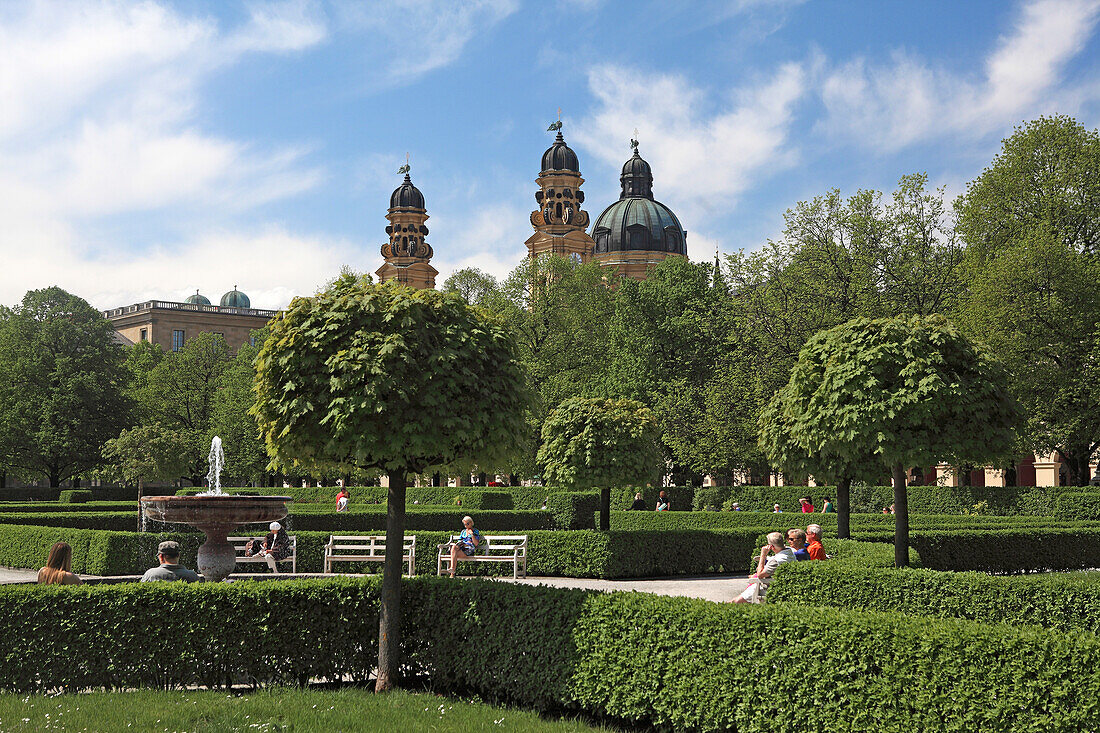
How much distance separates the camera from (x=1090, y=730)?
19.5 ft

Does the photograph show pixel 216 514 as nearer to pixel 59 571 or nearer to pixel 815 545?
pixel 59 571

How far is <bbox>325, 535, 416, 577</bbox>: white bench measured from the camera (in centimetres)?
2012

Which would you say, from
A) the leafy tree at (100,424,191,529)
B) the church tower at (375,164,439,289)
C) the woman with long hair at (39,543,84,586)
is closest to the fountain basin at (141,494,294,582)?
the woman with long hair at (39,543,84,586)

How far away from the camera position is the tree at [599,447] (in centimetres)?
2278

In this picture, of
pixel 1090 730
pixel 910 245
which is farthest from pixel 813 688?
pixel 910 245

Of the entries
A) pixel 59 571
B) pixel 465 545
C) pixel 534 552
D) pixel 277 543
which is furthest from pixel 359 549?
pixel 59 571

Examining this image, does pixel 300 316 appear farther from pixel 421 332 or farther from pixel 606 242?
pixel 606 242

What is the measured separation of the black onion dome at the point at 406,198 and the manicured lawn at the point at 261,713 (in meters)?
100

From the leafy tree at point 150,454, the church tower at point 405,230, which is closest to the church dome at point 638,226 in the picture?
the church tower at point 405,230

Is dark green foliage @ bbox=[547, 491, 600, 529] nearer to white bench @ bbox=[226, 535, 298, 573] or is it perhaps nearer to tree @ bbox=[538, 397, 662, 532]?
tree @ bbox=[538, 397, 662, 532]

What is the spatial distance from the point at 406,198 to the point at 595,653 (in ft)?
333

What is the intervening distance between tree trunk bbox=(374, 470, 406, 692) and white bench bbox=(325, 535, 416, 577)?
10152mm

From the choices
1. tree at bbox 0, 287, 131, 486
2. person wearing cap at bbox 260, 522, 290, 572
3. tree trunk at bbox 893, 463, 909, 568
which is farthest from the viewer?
tree at bbox 0, 287, 131, 486

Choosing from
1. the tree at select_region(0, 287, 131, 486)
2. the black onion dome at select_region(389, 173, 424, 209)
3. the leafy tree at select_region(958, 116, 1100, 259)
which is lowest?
the tree at select_region(0, 287, 131, 486)
